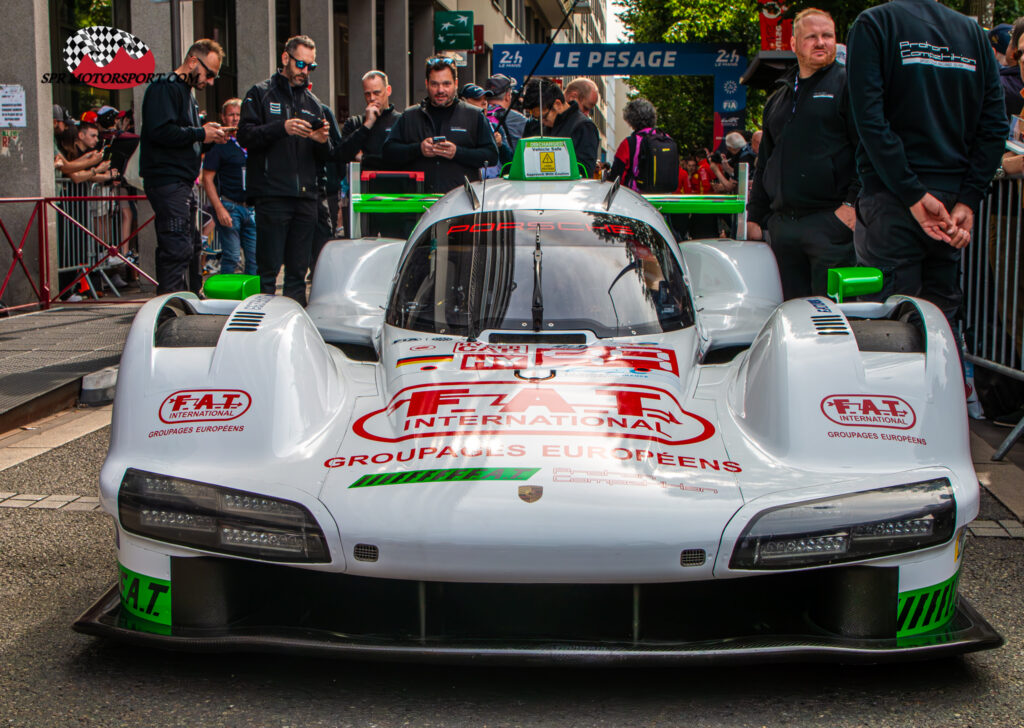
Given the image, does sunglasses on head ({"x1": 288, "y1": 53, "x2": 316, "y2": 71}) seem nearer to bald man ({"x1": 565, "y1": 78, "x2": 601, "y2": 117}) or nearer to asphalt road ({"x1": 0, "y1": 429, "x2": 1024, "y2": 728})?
bald man ({"x1": 565, "y1": 78, "x2": 601, "y2": 117})

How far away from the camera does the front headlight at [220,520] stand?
8.52ft

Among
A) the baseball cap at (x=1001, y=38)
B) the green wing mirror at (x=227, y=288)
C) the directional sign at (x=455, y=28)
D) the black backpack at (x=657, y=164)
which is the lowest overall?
the green wing mirror at (x=227, y=288)

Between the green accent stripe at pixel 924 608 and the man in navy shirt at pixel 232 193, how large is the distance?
7768 mm

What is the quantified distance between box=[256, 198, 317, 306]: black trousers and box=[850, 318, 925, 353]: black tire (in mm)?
4788

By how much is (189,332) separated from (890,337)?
202 cm

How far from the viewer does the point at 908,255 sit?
15.0 ft

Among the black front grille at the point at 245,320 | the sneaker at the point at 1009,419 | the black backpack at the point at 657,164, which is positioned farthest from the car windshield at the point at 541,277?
the black backpack at the point at 657,164

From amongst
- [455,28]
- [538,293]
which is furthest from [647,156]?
[455,28]

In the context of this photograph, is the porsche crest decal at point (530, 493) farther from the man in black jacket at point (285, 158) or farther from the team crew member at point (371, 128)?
the team crew member at point (371, 128)

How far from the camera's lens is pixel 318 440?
2.99 metres

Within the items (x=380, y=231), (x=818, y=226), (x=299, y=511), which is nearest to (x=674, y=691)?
(x=299, y=511)

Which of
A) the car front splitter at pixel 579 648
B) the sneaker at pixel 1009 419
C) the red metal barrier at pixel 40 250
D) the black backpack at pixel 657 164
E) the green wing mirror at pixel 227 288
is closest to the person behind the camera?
the car front splitter at pixel 579 648

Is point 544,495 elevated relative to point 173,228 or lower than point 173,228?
lower

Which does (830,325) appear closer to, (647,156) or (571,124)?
(571,124)
